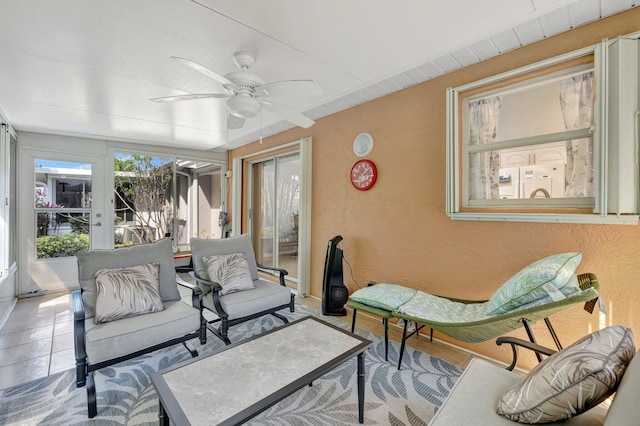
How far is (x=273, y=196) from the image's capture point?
4746 mm

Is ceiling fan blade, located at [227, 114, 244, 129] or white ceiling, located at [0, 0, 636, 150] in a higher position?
white ceiling, located at [0, 0, 636, 150]

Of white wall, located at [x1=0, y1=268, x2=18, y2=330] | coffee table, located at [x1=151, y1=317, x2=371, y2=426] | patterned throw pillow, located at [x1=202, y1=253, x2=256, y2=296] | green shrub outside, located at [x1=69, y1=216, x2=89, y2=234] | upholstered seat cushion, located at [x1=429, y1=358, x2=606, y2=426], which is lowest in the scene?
white wall, located at [x1=0, y1=268, x2=18, y2=330]

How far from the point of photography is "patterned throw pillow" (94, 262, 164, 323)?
1999 millimetres

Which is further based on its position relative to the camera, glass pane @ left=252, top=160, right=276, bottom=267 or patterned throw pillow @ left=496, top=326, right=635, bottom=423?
glass pane @ left=252, top=160, right=276, bottom=267

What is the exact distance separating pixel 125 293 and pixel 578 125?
3439mm

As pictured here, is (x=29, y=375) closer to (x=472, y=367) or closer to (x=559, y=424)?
(x=472, y=367)

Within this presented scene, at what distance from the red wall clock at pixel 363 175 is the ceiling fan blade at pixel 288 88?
125 cm

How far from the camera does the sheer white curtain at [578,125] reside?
187 centimetres

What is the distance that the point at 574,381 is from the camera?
3.02ft

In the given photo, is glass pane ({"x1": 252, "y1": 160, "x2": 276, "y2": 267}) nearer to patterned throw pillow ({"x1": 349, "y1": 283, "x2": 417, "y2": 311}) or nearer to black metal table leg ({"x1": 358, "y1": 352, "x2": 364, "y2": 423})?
patterned throw pillow ({"x1": 349, "y1": 283, "x2": 417, "y2": 311})

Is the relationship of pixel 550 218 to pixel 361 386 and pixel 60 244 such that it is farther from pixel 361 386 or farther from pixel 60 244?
pixel 60 244

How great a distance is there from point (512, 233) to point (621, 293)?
0.67m

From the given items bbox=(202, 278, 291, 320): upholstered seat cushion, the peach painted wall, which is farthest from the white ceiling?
bbox=(202, 278, 291, 320): upholstered seat cushion

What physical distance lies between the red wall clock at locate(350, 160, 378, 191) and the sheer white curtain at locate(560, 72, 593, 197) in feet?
5.17
